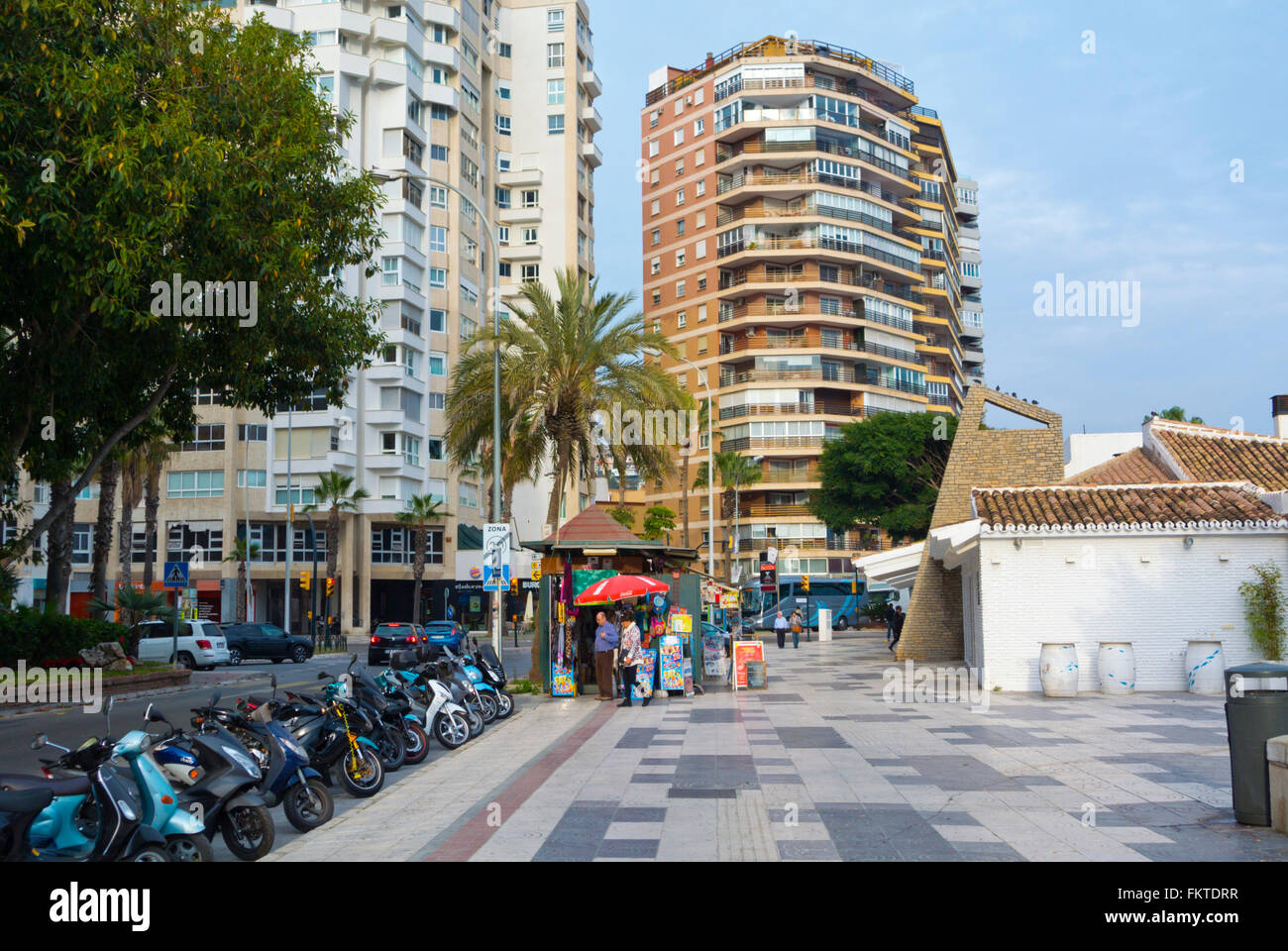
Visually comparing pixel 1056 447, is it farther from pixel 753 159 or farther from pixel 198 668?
pixel 753 159

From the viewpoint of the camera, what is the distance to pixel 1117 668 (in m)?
22.0

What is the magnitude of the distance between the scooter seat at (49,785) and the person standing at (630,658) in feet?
46.9

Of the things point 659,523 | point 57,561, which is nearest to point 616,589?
point 57,561

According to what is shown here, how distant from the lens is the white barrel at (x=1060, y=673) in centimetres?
2167

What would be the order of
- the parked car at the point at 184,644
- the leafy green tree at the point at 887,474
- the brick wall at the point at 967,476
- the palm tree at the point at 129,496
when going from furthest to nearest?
the leafy green tree at the point at 887,474, the palm tree at the point at 129,496, the parked car at the point at 184,644, the brick wall at the point at 967,476

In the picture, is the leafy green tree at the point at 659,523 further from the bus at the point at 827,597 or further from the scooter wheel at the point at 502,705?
the scooter wheel at the point at 502,705

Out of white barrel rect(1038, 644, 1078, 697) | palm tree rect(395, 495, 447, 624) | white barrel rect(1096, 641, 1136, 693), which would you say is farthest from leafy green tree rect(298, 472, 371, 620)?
white barrel rect(1096, 641, 1136, 693)

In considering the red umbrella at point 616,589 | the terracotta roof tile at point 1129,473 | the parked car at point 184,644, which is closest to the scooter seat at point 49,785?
the red umbrella at point 616,589

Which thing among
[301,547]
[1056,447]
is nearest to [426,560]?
[301,547]

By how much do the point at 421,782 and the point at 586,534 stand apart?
12.0 meters

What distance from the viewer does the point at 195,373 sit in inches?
776

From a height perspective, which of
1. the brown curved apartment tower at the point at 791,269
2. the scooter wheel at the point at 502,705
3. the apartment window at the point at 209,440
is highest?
the brown curved apartment tower at the point at 791,269

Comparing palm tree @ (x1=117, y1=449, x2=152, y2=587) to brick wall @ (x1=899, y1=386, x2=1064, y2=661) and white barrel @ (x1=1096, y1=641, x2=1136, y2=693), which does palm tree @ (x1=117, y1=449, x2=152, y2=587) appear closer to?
brick wall @ (x1=899, y1=386, x2=1064, y2=661)

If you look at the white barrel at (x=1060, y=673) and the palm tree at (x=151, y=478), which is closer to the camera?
the white barrel at (x=1060, y=673)
